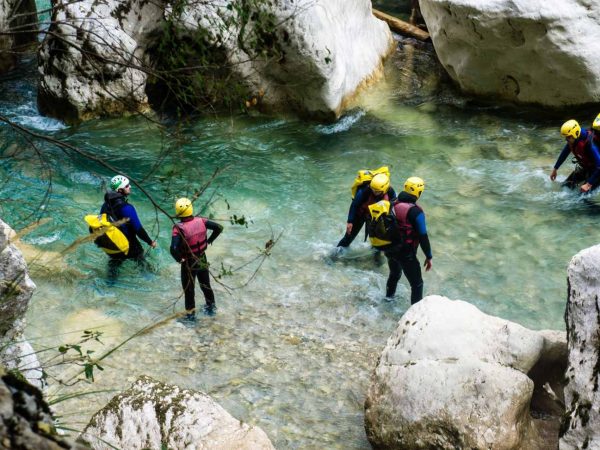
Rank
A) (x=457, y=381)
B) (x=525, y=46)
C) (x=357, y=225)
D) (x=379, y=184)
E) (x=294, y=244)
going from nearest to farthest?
1. (x=457, y=381)
2. (x=379, y=184)
3. (x=357, y=225)
4. (x=294, y=244)
5. (x=525, y=46)

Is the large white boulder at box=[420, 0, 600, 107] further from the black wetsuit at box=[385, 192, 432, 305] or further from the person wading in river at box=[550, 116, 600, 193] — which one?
the black wetsuit at box=[385, 192, 432, 305]

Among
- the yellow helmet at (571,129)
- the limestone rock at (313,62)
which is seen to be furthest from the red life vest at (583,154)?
the limestone rock at (313,62)

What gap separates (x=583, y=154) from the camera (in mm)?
10453

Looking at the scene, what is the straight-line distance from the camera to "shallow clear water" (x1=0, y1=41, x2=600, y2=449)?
707cm

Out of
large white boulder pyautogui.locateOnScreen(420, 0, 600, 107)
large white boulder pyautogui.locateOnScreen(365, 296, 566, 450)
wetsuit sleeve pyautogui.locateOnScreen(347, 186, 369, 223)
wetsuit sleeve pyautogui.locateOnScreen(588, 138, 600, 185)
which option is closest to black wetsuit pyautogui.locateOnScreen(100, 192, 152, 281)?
wetsuit sleeve pyautogui.locateOnScreen(347, 186, 369, 223)

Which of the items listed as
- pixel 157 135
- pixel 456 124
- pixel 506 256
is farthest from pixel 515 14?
pixel 157 135

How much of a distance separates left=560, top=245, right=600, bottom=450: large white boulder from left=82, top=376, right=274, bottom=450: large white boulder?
2226 millimetres

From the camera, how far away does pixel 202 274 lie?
26.2 ft

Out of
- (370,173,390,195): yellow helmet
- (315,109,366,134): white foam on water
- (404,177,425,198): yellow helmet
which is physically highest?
(404,177,425,198): yellow helmet

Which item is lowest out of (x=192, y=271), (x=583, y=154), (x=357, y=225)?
(x=357, y=225)

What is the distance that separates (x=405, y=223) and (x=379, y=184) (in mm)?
737

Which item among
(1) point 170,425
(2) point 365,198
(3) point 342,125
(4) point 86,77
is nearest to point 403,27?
(3) point 342,125

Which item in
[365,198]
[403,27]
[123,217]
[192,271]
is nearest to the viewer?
[192,271]

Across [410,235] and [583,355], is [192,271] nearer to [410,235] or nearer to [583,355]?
[410,235]
